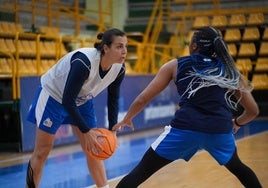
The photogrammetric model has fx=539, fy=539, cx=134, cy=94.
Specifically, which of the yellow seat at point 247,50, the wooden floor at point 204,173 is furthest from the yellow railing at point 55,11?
the wooden floor at point 204,173

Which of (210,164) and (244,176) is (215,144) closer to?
(244,176)

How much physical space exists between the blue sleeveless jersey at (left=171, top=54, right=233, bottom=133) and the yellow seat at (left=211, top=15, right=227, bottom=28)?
15122 mm

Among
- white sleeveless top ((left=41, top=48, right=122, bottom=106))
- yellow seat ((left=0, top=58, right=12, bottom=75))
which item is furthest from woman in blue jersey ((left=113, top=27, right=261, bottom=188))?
yellow seat ((left=0, top=58, right=12, bottom=75))

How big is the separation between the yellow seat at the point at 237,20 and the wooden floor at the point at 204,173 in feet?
31.6

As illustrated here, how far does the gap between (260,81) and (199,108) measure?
552 inches

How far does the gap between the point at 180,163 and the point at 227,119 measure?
446 centimetres

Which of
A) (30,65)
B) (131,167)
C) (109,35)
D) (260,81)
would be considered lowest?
(260,81)

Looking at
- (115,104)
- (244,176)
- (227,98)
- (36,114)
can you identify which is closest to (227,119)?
(227,98)

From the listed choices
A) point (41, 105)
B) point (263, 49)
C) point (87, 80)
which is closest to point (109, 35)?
point (87, 80)

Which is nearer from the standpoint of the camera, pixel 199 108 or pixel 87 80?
pixel 199 108

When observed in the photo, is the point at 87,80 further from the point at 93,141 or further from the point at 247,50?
the point at 247,50

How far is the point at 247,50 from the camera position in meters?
18.0

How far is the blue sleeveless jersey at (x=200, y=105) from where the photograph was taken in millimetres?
3822

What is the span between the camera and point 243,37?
18.3 meters
